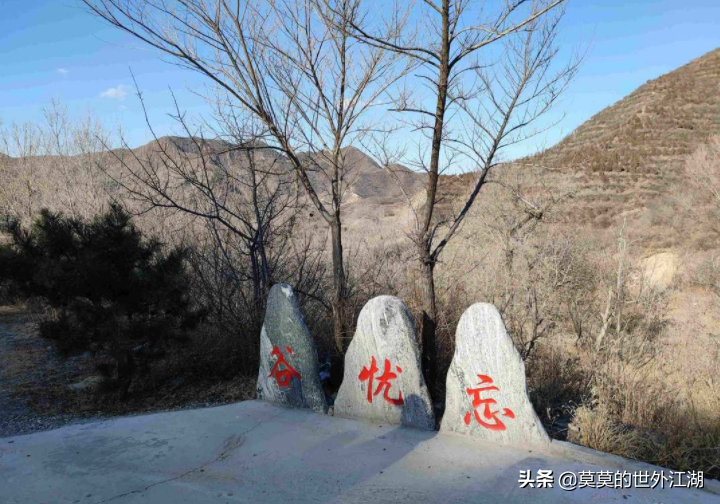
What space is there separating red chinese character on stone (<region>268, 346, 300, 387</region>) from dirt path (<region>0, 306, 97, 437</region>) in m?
2.87

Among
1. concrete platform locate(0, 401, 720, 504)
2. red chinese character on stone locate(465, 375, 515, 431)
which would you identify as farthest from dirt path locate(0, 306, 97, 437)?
red chinese character on stone locate(465, 375, 515, 431)

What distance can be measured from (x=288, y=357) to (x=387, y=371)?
1.12m

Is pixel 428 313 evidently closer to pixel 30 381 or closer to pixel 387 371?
pixel 387 371

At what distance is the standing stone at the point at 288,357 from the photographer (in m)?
4.94

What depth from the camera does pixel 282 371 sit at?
16.7ft

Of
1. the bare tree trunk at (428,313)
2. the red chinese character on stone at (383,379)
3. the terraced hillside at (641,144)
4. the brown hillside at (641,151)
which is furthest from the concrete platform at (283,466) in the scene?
the terraced hillside at (641,144)

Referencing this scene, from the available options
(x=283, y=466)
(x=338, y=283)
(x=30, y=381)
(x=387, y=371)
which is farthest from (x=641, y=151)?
(x=283, y=466)

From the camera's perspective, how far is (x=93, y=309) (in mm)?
6438

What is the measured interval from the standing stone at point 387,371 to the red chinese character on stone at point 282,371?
66 cm

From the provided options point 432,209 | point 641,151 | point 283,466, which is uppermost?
point 641,151

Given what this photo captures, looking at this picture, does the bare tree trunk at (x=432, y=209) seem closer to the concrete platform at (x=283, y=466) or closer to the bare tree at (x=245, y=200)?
the concrete platform at (x=283, y=466)

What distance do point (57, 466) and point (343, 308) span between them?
126 inches

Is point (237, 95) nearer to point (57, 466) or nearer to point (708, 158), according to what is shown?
point (57, 466)

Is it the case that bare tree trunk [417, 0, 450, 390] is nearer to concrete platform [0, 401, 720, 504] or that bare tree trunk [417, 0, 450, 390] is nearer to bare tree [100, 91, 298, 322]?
concrete platform [0, 401, 720, 504]
